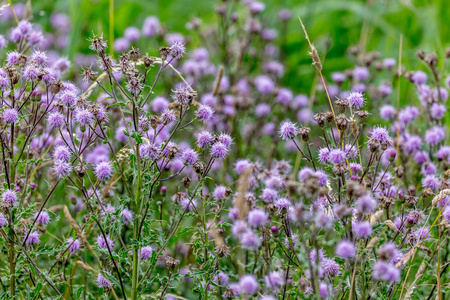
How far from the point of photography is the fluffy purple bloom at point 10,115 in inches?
95.7

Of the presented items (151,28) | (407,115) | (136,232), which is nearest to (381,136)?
(136,232)

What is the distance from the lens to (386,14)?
22.4ft

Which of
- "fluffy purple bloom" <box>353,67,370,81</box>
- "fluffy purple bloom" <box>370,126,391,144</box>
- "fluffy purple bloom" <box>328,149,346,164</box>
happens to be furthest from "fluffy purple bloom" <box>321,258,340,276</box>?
"fluffy purple bloom" <box>353,67,370,81</box>

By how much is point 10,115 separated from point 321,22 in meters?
5.20

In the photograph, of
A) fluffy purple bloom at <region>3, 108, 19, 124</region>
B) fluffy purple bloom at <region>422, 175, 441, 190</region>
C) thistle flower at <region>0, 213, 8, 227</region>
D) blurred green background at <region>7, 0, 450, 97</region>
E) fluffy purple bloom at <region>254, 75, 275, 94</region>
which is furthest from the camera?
blurred green background at <region>7, 0, 450, 97</region>

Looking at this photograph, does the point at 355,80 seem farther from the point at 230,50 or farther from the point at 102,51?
the point at 102,51

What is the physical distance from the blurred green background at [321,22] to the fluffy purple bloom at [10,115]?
3.25m

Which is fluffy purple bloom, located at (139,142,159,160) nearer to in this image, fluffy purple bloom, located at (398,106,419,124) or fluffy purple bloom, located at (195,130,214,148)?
fluffy purple bloom, located at (195,130,214,148)

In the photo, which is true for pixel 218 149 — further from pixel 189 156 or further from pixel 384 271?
pixel 384 271

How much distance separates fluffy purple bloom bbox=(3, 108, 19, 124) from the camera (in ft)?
7.98

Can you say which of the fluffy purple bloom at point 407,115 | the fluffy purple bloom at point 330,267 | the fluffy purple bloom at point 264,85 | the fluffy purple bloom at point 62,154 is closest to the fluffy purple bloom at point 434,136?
the fluffy purple bloom at point 407,115

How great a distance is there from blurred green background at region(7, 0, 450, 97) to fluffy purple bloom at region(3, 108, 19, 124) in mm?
3246

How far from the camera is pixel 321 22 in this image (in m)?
6.90

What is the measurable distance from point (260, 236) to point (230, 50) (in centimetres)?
352
